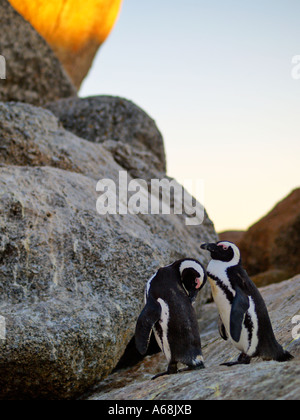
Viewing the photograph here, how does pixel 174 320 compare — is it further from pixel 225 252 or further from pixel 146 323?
pixel 225 252

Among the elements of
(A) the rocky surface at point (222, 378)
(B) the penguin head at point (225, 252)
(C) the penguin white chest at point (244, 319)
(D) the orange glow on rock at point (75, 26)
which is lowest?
(A) the rocky surface at point (222, 378)

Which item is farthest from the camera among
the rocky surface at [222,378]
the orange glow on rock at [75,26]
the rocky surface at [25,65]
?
the orange glow on rock at [75,26]

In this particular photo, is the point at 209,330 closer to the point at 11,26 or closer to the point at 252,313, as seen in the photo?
the point at 252,313

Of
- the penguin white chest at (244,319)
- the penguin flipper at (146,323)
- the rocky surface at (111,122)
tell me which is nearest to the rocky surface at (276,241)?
the rocky surface at (111,122)

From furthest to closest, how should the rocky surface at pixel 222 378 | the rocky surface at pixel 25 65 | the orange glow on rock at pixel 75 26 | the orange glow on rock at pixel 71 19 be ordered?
the orange glow on rock at pixel 75 26
the orange glow on rock at pixel 71 19
the rocky surface at pixel 25 65
the rocky surface at pixel 222 378

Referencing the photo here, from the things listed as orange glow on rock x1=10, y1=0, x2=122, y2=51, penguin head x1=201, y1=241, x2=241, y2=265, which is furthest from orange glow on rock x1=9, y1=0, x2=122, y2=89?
penguin head x1=201, y1=241, x2=241, y2=265

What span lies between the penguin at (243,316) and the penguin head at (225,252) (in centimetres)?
5

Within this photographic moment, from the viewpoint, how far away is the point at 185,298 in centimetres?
416

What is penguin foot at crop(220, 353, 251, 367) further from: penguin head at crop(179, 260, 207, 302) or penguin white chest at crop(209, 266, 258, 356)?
penguin head at crop(179, 260, 207, 302)

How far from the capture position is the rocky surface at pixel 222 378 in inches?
119

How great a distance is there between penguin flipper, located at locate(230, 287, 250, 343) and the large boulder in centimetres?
117

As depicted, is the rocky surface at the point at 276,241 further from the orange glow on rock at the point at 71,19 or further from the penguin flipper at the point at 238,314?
the orange glow on rock at the point at 71,19

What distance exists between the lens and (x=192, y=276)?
423cm
